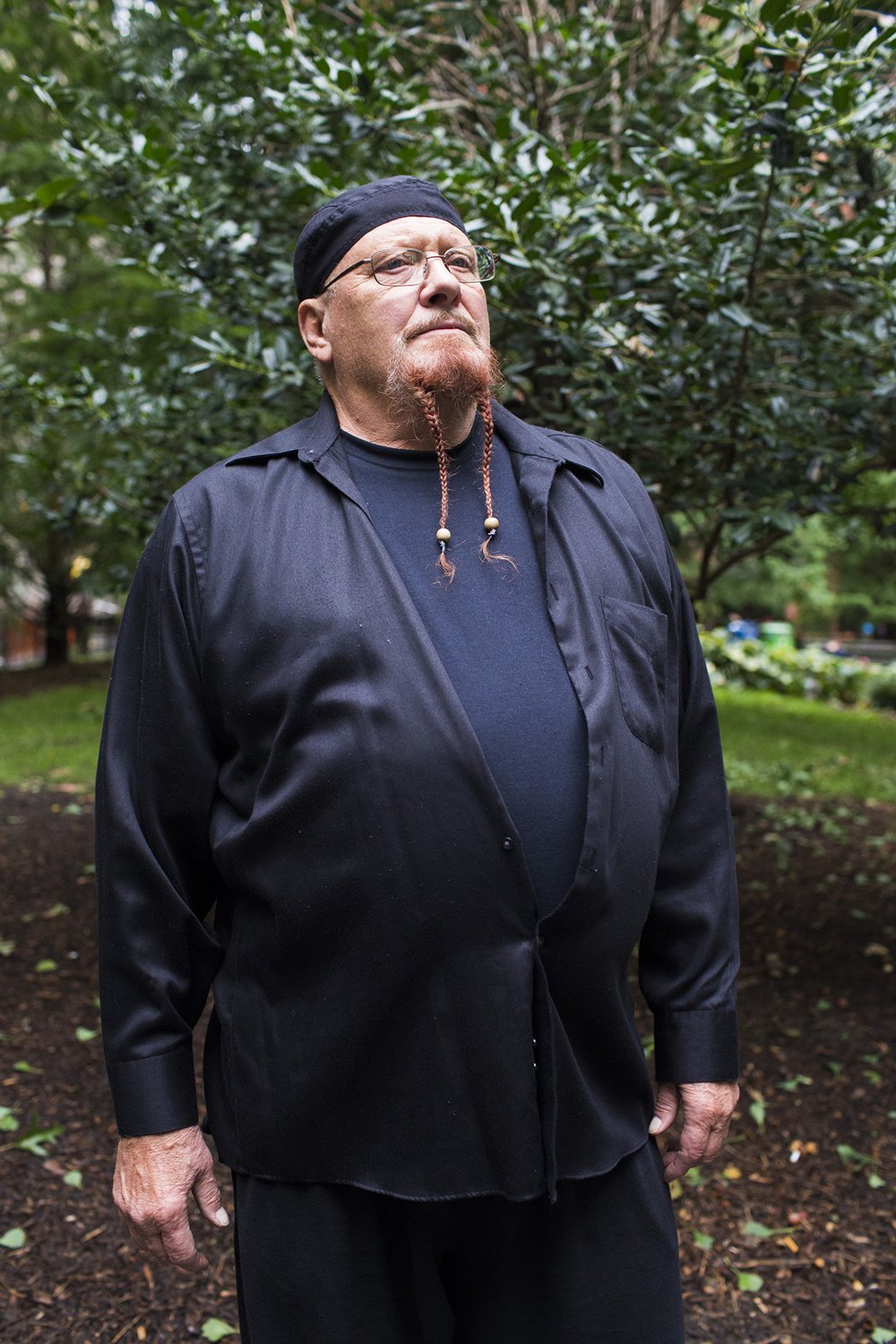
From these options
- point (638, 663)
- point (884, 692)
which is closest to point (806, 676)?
point (884, 692)

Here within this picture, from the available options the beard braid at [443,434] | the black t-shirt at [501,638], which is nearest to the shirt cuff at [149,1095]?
the black t-shirt at [501,638]

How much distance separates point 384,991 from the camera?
1.69m

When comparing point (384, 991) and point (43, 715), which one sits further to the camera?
point (43, 715)

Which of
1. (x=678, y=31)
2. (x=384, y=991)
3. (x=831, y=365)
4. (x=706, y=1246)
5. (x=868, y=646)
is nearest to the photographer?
(x=384, y=991)

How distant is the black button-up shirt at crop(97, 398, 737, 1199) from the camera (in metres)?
1.69

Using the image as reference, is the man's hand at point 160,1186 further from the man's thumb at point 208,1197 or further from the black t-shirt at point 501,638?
the black t-shirt at point 501,638

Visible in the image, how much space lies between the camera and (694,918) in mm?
1972

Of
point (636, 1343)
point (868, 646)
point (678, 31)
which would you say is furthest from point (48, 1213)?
point (868, 646)

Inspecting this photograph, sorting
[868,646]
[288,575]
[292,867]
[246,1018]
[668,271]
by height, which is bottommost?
[868,646]

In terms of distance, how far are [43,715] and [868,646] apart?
27064 mm

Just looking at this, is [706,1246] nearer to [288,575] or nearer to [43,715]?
[288,575]

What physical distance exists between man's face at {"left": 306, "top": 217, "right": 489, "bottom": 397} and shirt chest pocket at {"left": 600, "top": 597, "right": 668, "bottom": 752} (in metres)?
0.48

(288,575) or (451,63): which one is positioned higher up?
(451,63)

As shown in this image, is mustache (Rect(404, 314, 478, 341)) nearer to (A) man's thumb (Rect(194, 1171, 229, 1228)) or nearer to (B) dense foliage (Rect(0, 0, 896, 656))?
(B) dense foliage (Rect(0, 0, 896, 656))
